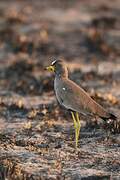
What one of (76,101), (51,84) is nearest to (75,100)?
(76,101)

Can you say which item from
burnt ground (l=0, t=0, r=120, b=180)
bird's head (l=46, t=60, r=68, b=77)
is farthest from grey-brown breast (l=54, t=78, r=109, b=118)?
burnt ground (l=0, t=0, r=120, b=180)

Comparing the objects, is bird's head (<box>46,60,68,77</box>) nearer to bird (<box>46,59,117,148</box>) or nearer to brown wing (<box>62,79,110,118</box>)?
bird (<box>46,59,117,148</box>)

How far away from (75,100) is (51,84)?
447cm

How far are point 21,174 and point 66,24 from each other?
1054cm

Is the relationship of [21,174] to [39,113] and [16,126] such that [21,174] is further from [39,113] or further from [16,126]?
[39,113]

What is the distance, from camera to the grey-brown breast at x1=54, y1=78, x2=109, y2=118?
27.4 ft

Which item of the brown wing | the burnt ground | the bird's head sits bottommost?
the burnt ground

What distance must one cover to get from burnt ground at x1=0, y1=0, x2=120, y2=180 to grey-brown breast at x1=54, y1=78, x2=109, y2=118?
1.89ft

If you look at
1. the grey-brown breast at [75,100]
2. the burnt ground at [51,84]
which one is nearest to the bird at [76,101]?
the grey-brown breast at [75,100]

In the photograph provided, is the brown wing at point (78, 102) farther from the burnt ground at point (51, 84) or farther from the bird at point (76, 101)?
the burnt ground at point (51, 84)

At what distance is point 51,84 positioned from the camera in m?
12.9

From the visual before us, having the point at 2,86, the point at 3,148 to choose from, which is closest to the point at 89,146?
the point at 3,148

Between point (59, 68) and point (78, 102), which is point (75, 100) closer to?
point (78, 102)

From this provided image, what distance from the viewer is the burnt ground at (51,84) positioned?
8.07m
